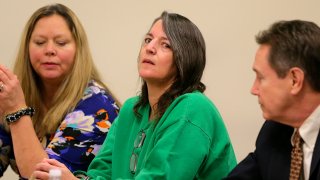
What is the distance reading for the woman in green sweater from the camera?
1562 millimetres

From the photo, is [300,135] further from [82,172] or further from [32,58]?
[32,58]

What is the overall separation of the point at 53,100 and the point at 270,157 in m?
1.04

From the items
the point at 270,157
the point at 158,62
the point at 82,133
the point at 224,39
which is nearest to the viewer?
the point at 270,157

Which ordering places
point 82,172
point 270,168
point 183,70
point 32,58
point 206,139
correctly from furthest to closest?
point 32,58
point 82,172
point 183,70
point 206,139
point 270,168

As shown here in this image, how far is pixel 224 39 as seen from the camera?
2527mm

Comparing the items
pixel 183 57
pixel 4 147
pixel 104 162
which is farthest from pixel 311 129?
pixel 4 147

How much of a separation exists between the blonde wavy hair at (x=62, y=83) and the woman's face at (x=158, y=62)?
0.46 m

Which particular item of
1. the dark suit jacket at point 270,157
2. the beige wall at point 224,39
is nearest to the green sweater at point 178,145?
the dark suit jacket at point 270,157

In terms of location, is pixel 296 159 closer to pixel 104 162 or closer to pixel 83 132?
pixel 104 162

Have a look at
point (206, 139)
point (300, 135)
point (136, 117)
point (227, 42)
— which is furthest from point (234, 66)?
point (300, 135)

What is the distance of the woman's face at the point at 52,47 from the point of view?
6.99 ft

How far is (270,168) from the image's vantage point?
4.81ft

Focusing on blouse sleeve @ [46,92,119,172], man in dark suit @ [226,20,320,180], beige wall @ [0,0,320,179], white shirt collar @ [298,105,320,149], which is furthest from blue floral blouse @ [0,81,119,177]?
white shirt collar @ [298,105,320,149]

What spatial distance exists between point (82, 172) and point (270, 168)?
2.51ft
